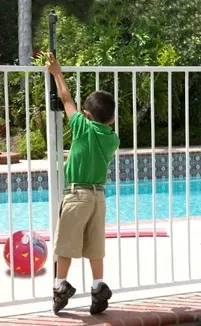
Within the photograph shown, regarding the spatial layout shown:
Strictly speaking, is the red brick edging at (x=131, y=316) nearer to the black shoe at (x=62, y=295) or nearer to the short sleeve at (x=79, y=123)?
the black shoe at (x=62, y=295)

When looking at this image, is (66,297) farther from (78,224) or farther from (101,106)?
(101,106)

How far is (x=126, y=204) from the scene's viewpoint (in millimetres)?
9906

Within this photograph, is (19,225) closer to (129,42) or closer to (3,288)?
(3,288)

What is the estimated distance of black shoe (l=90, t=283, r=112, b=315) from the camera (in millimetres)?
3473

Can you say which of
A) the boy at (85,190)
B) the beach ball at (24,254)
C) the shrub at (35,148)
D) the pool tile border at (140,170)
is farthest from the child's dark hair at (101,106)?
the shrub at (35,148)

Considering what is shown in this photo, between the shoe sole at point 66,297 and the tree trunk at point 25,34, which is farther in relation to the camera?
the tree trunk at point 25,34

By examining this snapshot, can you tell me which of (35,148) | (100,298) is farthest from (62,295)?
(35,148)

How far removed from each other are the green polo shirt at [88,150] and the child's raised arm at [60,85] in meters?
0.06

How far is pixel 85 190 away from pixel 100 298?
0.57m

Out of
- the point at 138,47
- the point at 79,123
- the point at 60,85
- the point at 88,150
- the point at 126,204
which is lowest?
the point at 126,204

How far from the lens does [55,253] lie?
3.46 metres

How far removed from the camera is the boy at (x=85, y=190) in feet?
11.2

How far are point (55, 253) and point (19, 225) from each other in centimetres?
480

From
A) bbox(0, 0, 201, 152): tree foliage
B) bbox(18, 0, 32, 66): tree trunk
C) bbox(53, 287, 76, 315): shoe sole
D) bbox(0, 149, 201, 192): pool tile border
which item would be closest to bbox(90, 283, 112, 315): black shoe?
bbox(53, 287, 76, 315): shoe sole
